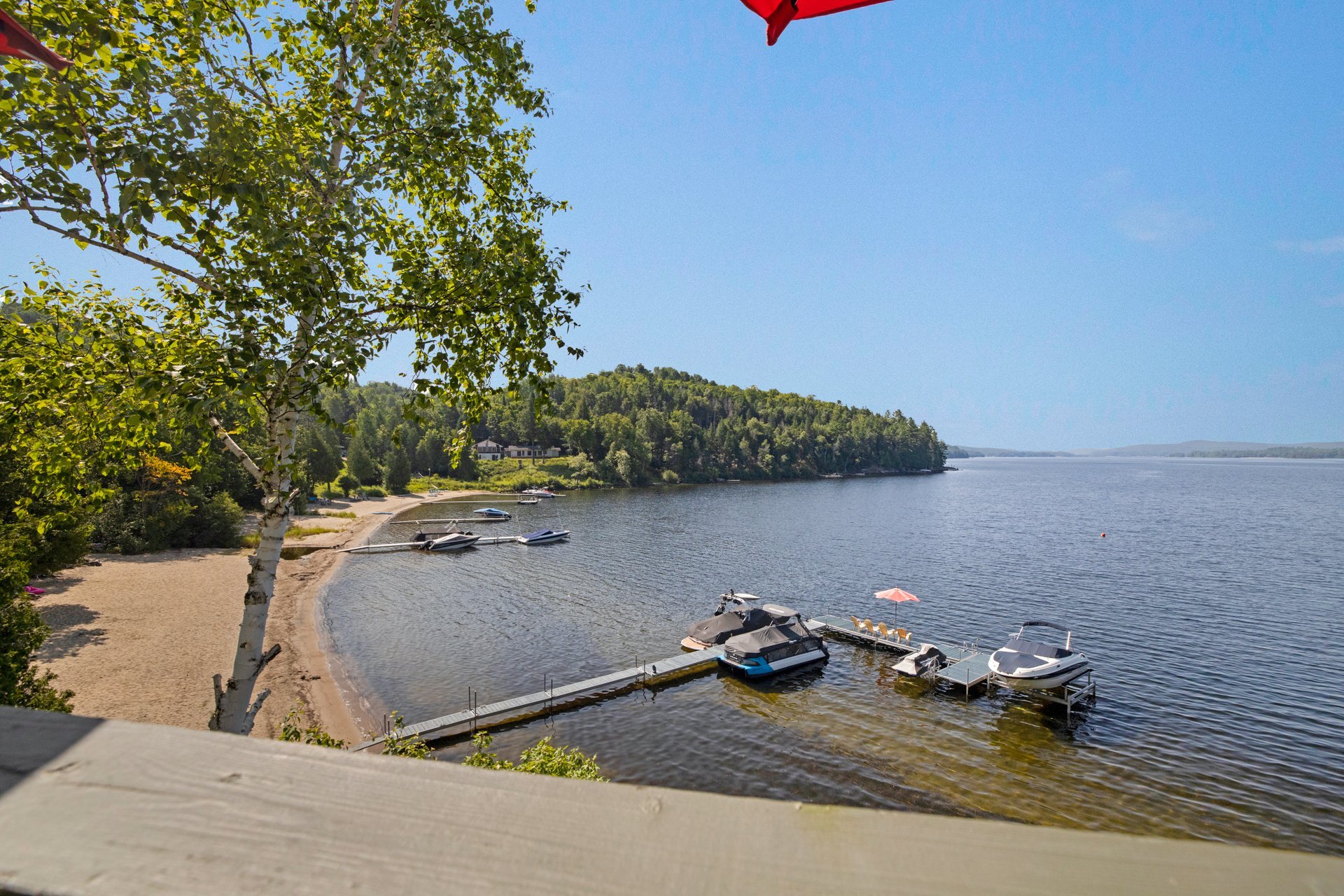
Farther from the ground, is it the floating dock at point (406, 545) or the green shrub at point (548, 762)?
the green shrub at point (548, 762)

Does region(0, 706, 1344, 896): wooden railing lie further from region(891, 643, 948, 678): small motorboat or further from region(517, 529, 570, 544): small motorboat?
region(517, 529, 570, 544): small motorboat

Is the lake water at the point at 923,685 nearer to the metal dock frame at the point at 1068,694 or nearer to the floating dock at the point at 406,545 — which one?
the metal dock frame at the point at 1068,694

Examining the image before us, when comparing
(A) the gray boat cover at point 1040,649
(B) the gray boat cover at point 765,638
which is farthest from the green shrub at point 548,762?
(A) the gray boat cover at point 1040,649

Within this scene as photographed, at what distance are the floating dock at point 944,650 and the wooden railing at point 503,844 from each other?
2696cm

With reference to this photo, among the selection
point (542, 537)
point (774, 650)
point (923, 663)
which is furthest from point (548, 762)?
point (542, 537)

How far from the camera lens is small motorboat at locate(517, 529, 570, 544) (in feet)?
194

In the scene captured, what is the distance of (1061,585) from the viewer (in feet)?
144

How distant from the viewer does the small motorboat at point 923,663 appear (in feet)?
87.1

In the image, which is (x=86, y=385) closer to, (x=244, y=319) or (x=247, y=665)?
(x=244, y=319)

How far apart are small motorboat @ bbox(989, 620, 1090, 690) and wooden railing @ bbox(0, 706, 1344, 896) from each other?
87.8 feet

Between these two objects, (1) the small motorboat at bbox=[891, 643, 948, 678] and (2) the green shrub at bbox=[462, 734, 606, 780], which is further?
(1) the small motorboat at bbox=[891, 643, 948, 678]

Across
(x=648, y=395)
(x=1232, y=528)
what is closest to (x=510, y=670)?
(x=1232, y=528)

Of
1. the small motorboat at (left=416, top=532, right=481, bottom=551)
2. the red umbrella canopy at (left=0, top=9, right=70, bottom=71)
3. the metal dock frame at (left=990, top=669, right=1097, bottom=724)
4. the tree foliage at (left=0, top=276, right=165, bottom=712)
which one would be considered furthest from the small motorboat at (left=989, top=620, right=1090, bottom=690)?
the small motorboat at (left=416, top=532, right=481, bottom=551)

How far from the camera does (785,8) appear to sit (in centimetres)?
383
